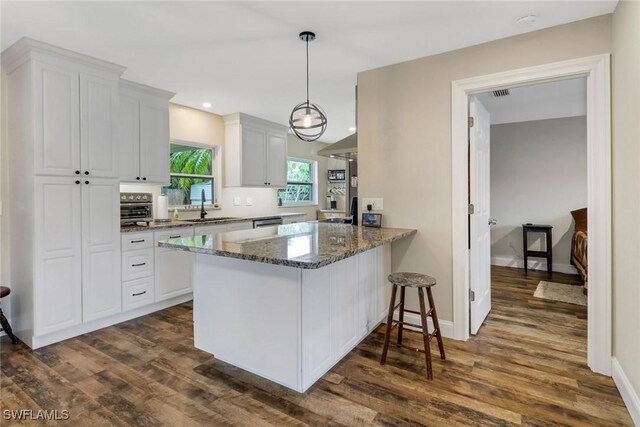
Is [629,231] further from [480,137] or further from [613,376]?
[480,137]

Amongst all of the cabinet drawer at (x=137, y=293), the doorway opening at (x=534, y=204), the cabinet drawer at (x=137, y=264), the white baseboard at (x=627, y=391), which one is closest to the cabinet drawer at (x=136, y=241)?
the cabinet drawer at (x=137, y=264)

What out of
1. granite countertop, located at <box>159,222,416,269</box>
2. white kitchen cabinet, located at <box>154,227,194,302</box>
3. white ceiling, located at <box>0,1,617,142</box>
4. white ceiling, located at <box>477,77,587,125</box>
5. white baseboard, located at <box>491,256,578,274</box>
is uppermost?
white ceiling, located at <box>477,77,587,125</box>

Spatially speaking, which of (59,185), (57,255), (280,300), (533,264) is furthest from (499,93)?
(57,255)

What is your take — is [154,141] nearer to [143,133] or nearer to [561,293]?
[143,133]

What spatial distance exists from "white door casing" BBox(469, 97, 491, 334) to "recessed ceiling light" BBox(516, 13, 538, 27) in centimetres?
60

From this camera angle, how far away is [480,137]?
2992 mm

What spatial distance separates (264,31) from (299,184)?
14.4 ft

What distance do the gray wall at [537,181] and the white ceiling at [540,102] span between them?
0.25 meters

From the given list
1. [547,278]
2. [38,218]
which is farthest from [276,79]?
[547,278]

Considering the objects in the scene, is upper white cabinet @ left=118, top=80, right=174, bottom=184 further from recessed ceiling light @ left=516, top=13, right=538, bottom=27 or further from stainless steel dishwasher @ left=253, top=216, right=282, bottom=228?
recessed ceiling light @ left=516, top=13, right=538, bottom=27

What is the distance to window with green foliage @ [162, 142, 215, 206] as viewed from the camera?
436cm

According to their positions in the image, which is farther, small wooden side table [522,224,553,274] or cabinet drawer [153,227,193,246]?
small wooden side table [522,224,553,274]

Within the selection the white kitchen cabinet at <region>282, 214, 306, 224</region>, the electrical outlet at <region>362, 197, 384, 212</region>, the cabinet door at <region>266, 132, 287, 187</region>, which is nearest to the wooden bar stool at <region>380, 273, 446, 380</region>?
the electrical outlet at <region>362, 197, 384, 212</region>

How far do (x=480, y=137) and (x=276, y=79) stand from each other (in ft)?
6.71
